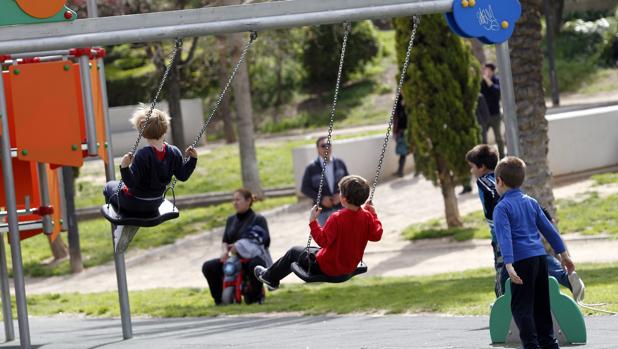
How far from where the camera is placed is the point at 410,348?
9406 millimetres

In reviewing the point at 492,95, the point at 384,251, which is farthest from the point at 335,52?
the point at 384,251

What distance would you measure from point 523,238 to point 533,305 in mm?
456

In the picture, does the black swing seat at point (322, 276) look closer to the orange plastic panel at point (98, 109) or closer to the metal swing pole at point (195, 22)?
the metal swing pole at point (195, 22)

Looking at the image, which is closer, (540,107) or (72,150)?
(72,150)

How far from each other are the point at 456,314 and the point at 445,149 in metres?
7.11

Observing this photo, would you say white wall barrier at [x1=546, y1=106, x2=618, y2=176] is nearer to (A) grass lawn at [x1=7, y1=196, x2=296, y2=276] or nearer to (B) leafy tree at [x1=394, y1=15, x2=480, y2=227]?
(B) leafy tree at [x1=394, y1=15, x2=480, y2=227]

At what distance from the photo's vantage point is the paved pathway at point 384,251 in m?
16.3

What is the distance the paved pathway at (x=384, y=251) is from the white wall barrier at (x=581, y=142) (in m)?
0.58

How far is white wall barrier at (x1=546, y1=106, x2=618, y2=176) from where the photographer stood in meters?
20.3

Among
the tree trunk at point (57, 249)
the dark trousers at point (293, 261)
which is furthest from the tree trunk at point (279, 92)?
the dark trousers at point (293, 261)

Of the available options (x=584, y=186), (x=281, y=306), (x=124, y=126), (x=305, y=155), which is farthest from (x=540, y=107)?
(x=124, y=126)

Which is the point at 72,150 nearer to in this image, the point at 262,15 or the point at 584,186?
the point at 262,15

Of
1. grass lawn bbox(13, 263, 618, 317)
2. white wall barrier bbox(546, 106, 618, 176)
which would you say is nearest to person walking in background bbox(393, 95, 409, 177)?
white wall barrier bbox(546, 106, 618, 176)

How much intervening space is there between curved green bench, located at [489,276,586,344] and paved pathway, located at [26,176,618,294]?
20.5 feet
